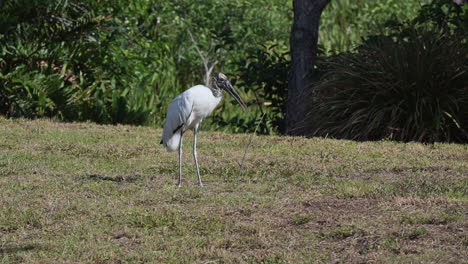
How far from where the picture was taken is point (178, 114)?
26.0 feet

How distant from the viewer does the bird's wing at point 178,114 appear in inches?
309

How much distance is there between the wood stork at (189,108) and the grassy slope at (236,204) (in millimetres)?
409

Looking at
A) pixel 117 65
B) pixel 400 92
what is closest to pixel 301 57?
pixel 400 92

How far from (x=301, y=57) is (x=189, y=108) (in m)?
5.12

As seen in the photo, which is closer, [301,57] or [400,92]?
[400,92]

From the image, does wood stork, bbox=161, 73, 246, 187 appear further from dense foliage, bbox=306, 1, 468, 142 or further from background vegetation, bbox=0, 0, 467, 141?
background vegetation, bbox=0, 0, 467, 141

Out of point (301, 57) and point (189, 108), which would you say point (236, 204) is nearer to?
point (189, 108)

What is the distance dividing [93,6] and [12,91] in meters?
2.10

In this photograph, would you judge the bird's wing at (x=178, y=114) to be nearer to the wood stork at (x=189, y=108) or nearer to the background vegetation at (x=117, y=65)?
the wood stork at (x=189, y=108)

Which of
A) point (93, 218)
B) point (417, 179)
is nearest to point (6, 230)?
point (93, 218)

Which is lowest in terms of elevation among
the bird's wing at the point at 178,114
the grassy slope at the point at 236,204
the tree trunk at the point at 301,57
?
the grassy slope at the point at 236,204

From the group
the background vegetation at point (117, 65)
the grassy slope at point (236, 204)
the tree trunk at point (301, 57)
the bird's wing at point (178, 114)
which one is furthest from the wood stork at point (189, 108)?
the tree trunk at point (301, 57)

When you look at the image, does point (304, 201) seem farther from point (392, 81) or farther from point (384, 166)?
point (392, 81)

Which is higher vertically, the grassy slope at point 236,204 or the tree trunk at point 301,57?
the tree trunk at point 301,57
